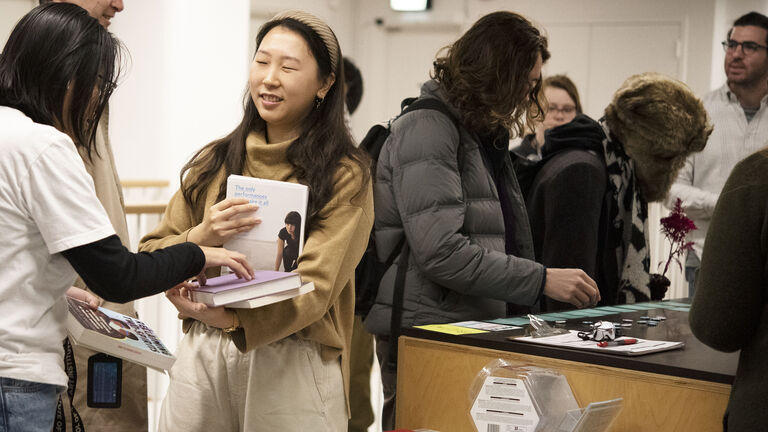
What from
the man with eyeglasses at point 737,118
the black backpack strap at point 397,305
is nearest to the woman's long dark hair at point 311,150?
the black backpack strap at point 397,305

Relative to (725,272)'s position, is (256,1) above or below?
above

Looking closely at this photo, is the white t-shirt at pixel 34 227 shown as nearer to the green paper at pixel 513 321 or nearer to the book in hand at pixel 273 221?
the book in hand at pixel 273 221

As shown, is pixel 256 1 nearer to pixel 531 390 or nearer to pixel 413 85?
pixel 413 85

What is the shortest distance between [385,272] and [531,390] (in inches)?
24.2

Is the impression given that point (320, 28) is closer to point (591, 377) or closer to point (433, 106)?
point (433, 106)

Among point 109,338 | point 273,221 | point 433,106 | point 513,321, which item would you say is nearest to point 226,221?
point 273,221

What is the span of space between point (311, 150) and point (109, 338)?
555mm

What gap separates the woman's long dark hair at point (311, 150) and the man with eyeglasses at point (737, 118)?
2787 millimetres

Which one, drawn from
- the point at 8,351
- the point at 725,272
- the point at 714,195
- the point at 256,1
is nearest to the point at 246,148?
the point at 8,351

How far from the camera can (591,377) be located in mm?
1953

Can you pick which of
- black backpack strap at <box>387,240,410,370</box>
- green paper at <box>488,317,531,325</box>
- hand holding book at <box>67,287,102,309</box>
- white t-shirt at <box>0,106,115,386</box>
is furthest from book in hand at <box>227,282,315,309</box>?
green paper at <box>488,317,531,325</box>

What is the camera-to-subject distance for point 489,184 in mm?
2408

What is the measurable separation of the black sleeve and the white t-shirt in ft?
0.09

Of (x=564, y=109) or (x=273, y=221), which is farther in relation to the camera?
(x=564, y=109)
